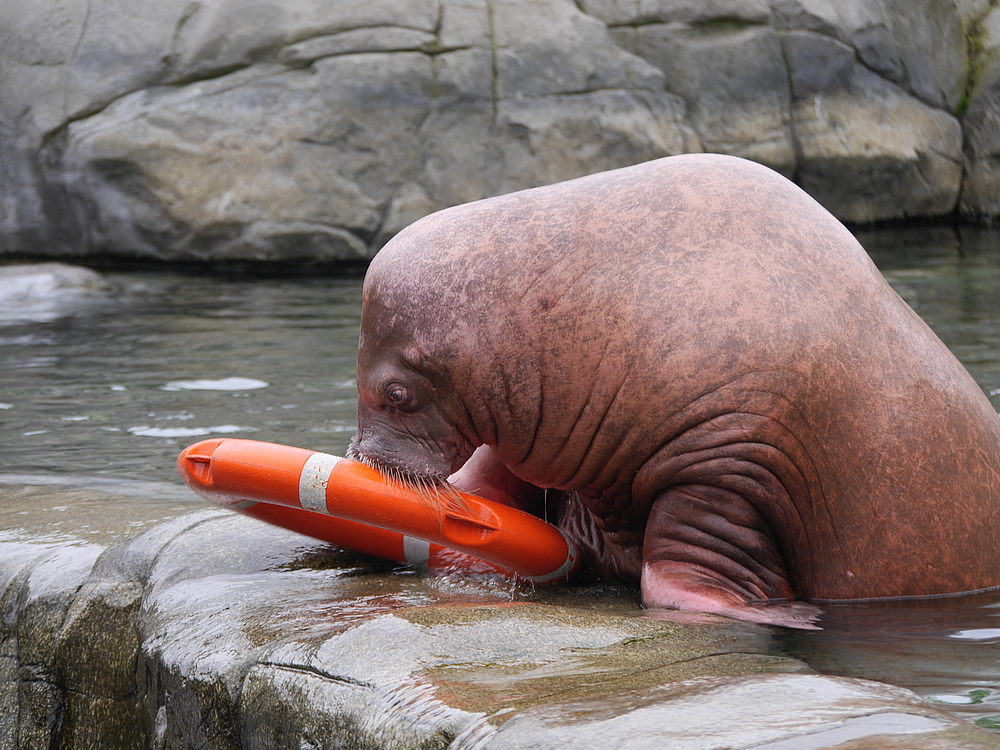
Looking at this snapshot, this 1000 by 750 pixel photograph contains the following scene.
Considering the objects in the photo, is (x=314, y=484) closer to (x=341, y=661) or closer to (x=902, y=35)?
(x=341, y=661)

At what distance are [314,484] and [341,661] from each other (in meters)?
1.03

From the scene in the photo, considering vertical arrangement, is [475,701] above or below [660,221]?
below

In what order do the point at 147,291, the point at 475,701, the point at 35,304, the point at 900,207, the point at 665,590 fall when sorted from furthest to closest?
the point at 900,207 < the point at 147,291 < the point at 35,304 < the point at 665,590 < the point at 475,701

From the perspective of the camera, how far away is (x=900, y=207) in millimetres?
15398

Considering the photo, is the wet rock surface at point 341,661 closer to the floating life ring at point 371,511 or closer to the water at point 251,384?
the floating life ring at point 371,511

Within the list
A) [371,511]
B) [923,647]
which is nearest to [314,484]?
[371,511]

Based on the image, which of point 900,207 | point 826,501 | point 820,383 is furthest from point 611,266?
point 900,207

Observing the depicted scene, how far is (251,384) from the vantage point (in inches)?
293

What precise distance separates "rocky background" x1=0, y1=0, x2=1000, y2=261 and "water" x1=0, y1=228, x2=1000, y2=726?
0.95m

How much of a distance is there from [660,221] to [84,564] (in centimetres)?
204

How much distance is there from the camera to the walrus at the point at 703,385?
321cm

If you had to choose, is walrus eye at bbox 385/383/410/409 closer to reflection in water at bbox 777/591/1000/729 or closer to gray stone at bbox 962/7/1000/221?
reflection in water at bbox 777/591/1000/729

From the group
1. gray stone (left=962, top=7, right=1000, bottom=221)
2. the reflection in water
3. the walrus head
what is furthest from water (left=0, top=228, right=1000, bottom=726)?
gray stone (left=962, top=7, right=1000, bottom=221)

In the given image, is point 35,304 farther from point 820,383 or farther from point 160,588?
point 820,383
